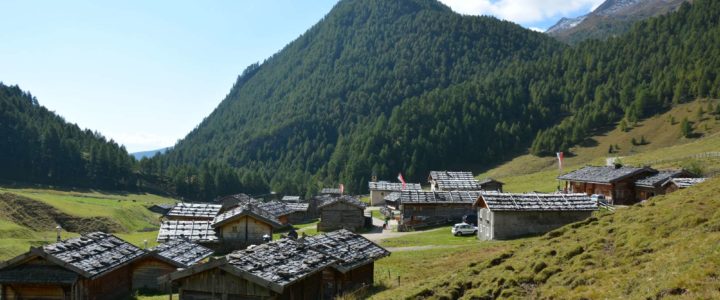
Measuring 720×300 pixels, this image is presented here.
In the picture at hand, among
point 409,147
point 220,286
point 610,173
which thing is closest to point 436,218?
point 610,173

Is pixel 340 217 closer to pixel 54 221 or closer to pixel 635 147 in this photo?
pixel 54 221

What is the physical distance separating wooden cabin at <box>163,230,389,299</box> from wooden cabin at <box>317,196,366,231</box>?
41269mm

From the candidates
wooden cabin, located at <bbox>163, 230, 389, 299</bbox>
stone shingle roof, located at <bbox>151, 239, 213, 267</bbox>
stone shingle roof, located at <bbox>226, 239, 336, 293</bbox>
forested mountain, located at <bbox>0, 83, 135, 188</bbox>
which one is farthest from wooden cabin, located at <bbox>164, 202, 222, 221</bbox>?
forested mountain, located at <bbox>0, 83, 135, 188</bbox>

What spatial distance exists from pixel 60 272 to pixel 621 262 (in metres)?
26.7

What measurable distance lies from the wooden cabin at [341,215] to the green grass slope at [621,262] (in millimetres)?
Result: 46717

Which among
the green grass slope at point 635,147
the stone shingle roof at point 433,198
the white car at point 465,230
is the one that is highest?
the green grass slope at point 635,147

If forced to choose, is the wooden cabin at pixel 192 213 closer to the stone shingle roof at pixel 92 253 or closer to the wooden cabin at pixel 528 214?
the stone shingle roof at pixel 92 253

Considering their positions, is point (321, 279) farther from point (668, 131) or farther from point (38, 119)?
point (38, 119)

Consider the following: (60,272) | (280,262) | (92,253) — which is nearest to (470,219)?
(280,262)

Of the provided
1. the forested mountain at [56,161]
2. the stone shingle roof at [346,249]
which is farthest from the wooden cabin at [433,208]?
the forested mountain at [56,161]

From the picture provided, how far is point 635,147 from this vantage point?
13300cm

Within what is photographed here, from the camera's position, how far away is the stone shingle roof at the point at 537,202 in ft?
161

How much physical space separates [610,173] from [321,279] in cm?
5609

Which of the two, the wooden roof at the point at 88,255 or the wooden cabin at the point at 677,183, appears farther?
the wooden cabin at the point at 677,183
